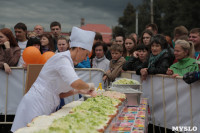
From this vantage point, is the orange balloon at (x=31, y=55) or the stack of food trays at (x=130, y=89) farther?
the orange balloon at (x=31, y=55)

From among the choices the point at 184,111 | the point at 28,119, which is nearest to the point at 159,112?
the point at 184,111

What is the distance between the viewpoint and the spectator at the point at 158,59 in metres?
4.89

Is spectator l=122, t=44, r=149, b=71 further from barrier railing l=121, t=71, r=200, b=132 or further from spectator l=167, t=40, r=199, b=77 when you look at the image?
spectator l=167, t=40, r=199, b=77

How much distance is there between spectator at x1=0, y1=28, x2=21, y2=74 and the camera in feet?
17.6

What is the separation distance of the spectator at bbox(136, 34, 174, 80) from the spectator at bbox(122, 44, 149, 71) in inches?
12.3

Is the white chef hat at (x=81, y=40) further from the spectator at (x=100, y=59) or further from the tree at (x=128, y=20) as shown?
the tree at (x=128, y=20)

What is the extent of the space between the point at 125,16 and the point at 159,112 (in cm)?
5924

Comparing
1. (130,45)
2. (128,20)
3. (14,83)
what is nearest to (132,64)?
(130,45)

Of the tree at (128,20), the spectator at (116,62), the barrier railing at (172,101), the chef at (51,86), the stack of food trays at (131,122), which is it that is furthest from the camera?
the tree at (128,20)

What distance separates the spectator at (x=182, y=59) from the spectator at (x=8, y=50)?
122 inches

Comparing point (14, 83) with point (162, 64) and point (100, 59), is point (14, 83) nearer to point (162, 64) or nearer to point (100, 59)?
point (100, 59)

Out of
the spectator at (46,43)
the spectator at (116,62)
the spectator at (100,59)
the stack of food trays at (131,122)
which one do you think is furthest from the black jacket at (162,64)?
the spectator at (46,43)

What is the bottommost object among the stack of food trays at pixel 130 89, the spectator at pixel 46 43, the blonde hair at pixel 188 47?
the stack of food trays at pixel 130 89

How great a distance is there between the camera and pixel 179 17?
33.7 metres
